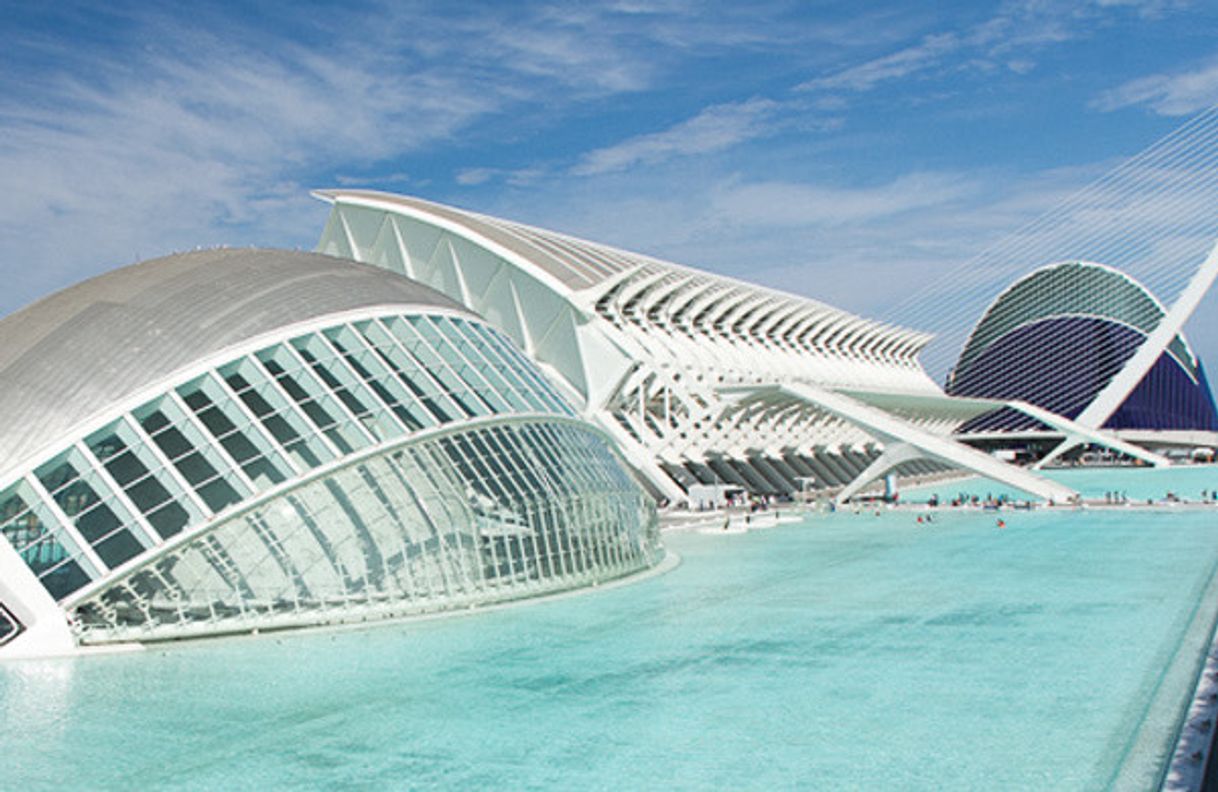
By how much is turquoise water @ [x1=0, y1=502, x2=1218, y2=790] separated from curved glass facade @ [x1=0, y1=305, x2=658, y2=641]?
1.05 m

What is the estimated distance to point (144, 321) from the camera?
20.3m

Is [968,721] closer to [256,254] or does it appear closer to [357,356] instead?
[357,356]

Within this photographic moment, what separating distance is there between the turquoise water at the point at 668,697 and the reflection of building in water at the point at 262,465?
1.12m

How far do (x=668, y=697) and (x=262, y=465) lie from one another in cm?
908

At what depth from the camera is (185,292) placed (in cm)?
2136

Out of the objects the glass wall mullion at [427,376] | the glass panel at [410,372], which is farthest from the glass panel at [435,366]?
the glass panel at [410,372]

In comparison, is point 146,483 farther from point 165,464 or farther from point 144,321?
point 144,321

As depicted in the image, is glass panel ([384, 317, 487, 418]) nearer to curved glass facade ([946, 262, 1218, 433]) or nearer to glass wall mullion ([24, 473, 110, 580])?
glass wall mullion ([24, 473, 110, 580])

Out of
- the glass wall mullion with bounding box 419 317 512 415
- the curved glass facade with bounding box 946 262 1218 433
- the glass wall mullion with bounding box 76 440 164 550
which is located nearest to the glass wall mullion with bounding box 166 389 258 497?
the glass wall mullion with bounding box 76 440 164 550

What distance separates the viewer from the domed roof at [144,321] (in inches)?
732

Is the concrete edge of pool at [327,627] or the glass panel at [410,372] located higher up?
the glass panel at [410,372]

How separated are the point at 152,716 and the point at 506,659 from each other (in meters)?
4.58

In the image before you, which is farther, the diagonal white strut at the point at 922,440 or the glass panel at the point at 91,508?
the diagonal white strut at the point at 922,440

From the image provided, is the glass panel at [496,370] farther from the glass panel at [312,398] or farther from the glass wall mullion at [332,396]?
the glass panel at [312,398]
